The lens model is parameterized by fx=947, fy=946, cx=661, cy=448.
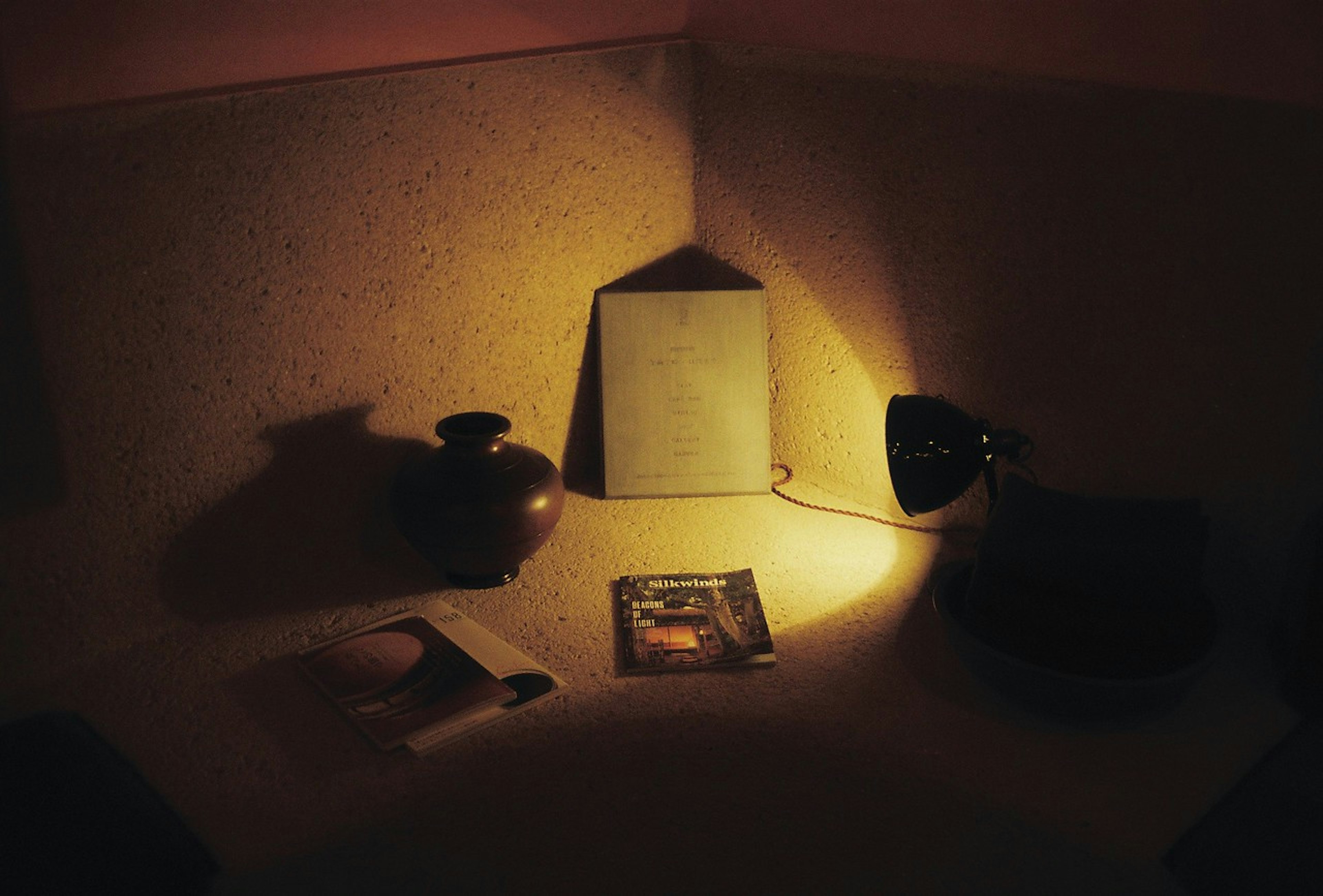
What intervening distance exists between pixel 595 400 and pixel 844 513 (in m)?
0.52

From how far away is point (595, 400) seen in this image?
185 cm

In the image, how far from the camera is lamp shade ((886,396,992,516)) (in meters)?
1.25

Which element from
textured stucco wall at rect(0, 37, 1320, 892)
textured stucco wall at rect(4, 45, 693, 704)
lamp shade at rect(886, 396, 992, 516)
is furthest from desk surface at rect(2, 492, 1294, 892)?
lamp shade at rect(886, 396, 992, 516)

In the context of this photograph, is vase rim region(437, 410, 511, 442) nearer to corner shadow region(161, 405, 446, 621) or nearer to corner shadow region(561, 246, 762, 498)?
corner shadow region(161, 405, 446, 621)

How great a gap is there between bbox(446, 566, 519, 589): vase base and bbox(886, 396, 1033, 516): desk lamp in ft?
2.08

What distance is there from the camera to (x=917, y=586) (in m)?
1.53

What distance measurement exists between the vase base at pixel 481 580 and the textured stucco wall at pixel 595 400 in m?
0.03

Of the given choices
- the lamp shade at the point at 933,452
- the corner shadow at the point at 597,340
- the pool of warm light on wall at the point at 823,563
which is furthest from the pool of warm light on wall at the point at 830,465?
the lamp shade at the point at 933,452

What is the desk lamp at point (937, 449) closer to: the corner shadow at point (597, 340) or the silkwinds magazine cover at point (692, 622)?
the silkwinds magazine cover at point (692, 622)

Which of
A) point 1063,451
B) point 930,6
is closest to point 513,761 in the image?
point 1063,451

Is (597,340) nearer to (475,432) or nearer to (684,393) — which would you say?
(684,393)

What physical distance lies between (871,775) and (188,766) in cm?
81

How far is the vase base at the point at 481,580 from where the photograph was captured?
1.53m

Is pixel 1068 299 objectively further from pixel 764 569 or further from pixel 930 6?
pixel 764 569
